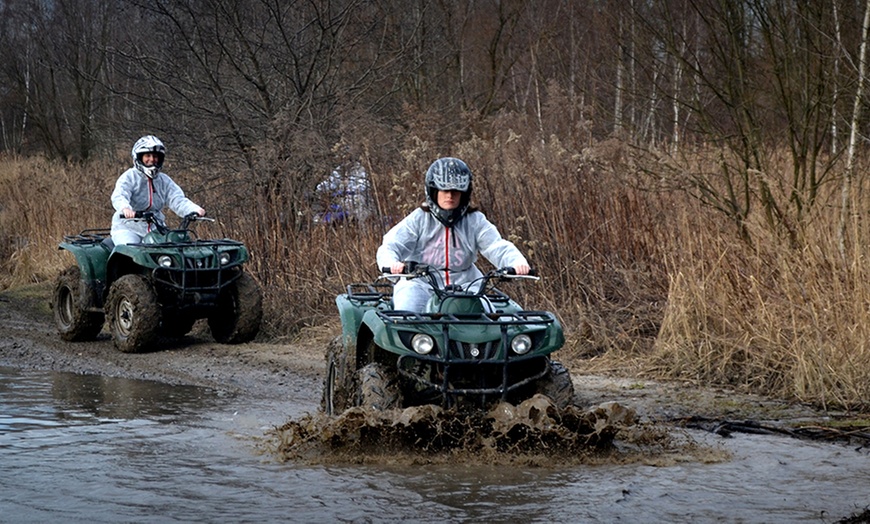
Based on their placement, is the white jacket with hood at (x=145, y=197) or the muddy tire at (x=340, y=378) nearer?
the muddy tire at (x=340, y=378)

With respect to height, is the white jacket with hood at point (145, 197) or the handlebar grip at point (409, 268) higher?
the white jacket with hood at point (145, 197)

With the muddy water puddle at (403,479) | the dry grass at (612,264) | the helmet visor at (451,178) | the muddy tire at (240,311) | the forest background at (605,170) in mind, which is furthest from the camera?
the muddy tire at (240,311)

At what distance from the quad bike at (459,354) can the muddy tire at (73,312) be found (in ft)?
19.1

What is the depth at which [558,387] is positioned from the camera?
6.61 meters

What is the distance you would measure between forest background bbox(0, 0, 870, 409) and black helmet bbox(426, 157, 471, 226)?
2494 mm

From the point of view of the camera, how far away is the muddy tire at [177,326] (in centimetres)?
1149

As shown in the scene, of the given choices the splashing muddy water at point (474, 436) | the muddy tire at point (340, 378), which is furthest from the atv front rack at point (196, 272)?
the splashing muddy water at point (474, 436)

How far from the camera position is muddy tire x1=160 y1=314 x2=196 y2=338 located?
11.5 m

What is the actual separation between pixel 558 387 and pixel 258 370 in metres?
4.17

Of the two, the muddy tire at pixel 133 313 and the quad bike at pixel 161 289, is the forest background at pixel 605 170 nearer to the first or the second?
the quad bike at pixel 161 289

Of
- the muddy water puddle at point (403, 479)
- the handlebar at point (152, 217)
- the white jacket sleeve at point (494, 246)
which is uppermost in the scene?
the handlebar at point (152, 217)


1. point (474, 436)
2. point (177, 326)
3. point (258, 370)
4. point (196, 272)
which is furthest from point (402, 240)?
point (177, 326)

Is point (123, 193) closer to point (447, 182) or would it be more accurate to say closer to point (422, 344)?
point (447, 182)

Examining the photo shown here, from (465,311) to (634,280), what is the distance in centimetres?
412
